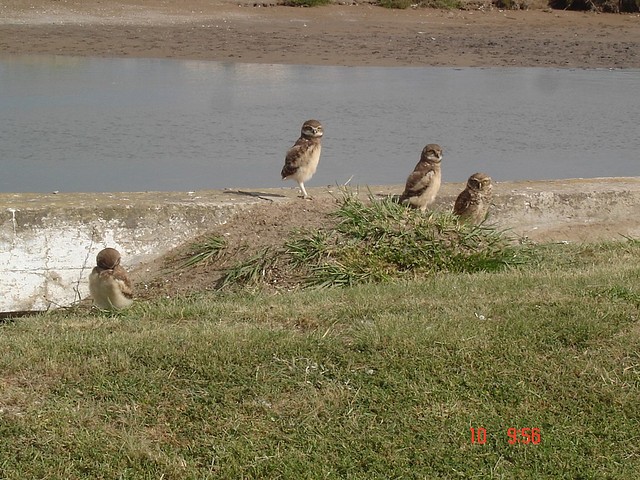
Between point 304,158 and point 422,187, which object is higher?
point 304,158

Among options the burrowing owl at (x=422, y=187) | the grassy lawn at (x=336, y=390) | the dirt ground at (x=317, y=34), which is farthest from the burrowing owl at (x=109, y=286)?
the dirt ground at (x=317, y=34)

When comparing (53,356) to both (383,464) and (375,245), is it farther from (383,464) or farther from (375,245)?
(375,245)

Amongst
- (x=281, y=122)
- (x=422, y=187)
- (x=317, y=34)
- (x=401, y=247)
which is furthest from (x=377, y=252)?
(x=317, y=34)

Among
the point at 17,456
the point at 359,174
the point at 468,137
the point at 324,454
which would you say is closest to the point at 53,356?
the point at 17,456

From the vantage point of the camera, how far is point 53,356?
5.76m

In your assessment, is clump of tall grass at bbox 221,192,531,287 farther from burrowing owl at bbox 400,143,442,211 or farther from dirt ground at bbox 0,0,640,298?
dirt ground at bbox 0,0,640,298

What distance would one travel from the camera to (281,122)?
15328 millimetres

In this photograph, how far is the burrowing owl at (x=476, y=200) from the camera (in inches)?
373

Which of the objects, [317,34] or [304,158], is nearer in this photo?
[304,158]

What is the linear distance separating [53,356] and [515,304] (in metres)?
2.91

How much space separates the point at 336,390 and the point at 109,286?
289cm

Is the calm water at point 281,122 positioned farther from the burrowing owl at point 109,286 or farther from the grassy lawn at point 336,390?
the grassy lawn at point 336,390

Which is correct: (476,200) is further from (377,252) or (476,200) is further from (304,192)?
(304,192)

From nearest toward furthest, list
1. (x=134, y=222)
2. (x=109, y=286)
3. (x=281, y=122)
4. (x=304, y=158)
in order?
(x=109, y=286), (x=134, y=222), (x=304, y=158), (x=281, y=122)
